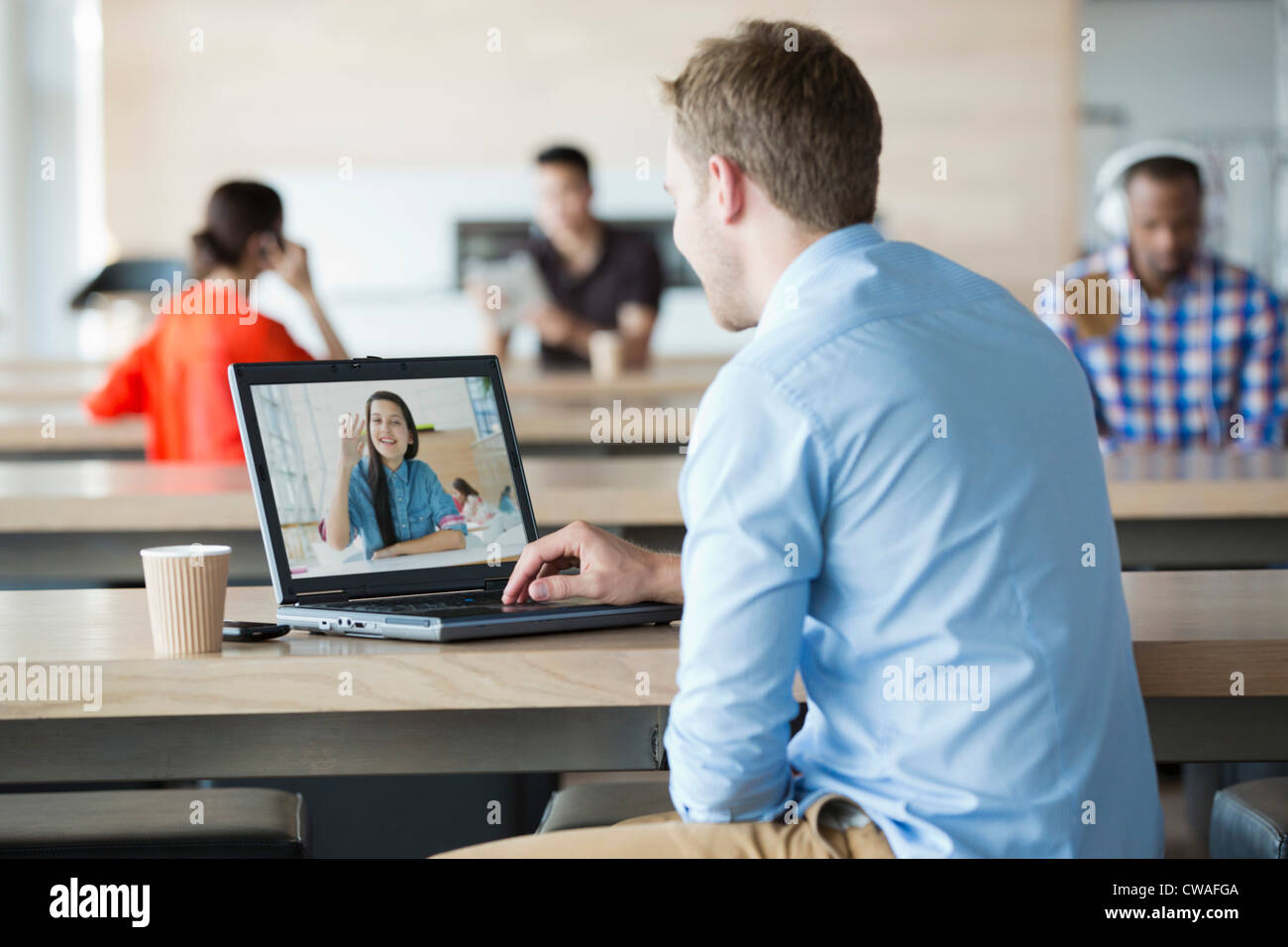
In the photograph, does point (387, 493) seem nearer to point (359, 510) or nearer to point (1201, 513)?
point (359, 510)

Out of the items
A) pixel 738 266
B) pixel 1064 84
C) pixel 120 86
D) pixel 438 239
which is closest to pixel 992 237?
pixel 1064 84

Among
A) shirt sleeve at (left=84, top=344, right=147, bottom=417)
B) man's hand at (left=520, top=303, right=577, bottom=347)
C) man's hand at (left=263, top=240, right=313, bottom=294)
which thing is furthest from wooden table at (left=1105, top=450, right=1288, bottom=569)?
man's hand at (left=520, top=303, right=577, bottom=347)

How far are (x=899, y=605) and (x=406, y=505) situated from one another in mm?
469

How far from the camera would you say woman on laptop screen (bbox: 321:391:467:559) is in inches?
44.3

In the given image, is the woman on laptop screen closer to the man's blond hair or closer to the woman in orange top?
the man's blond hair

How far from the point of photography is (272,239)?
8.63 feet

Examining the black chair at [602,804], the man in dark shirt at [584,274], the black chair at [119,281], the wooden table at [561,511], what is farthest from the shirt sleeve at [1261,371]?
the black chair at [119,281]

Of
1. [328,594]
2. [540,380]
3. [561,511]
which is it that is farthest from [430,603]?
[540,380]

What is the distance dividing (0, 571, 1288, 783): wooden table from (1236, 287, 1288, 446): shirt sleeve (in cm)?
172

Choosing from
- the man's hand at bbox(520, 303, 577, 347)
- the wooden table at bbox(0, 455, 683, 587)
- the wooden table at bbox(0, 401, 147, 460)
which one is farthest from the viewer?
the man's hand at bbox(520, 303, 577, 347)

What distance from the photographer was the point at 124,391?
281 centimetres

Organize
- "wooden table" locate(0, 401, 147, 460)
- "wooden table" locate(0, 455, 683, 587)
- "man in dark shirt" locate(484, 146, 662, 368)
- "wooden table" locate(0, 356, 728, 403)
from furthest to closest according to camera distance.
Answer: "man in dark shirt" locate(484, 146, 662, 368) < "wooden table" locate(0, 356, 728, 403) < "wooden table" locate(0, 401, 147, 460) < "wooden table" locate(0, 455, 683, 587)

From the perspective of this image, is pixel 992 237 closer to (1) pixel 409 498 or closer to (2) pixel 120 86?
(2) pixel 120 86

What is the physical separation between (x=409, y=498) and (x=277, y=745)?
22cm
